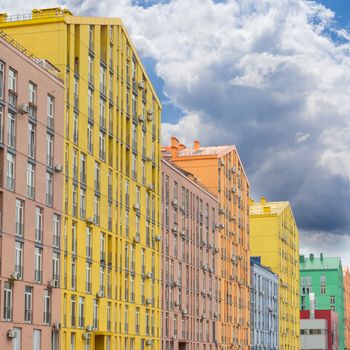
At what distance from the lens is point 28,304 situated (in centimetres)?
5825

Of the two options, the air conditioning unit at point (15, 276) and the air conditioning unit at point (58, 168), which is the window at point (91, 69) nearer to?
the air conditioning unit at point (58, 168)

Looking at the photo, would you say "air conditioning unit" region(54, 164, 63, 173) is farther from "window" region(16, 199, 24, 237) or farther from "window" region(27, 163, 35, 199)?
"window" region(16, 199, 24, 237)

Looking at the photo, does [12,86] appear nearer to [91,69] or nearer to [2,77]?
[2,77]

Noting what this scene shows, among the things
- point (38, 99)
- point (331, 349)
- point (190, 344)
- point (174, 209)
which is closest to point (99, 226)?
point (38, 99)

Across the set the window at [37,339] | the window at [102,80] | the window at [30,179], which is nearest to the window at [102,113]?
the window at [102,80]

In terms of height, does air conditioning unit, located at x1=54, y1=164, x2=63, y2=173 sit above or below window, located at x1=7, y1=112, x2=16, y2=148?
below

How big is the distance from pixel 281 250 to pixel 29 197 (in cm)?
8478

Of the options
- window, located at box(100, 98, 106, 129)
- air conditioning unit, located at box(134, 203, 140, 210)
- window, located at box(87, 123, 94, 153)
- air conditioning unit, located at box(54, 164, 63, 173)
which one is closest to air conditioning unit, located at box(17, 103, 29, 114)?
air conditioning unit, located at box(54, 164, 63, 173)

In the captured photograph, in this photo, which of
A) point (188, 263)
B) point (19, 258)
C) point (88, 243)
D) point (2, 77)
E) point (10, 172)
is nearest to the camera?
point (2, 77)

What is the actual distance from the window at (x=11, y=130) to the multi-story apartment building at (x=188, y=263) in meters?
31.7

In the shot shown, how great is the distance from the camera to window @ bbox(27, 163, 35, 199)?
58972 mm

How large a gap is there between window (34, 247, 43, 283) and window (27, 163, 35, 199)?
12.6 feet

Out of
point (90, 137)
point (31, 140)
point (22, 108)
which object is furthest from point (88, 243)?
point (22, 108)

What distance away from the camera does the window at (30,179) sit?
58972 mm
